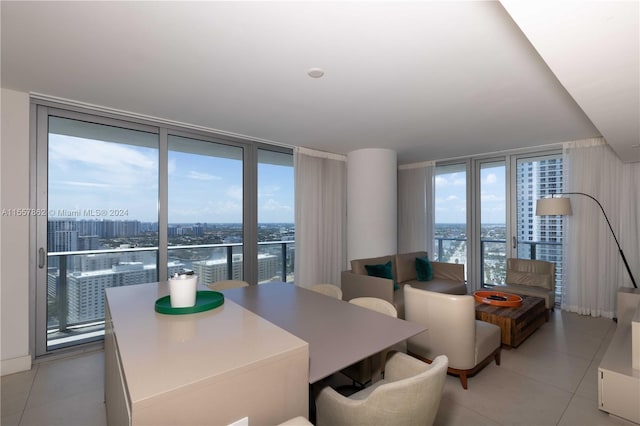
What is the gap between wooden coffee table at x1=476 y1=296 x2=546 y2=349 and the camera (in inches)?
122

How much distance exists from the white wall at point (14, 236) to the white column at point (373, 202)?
418 cm

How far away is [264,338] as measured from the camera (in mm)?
1168

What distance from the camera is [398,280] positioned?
462 cm

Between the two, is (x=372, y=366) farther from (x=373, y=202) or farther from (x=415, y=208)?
(x=415, y=208)

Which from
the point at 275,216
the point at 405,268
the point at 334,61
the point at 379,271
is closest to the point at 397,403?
the point at 334,61

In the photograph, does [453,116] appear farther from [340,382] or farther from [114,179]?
[114,179]

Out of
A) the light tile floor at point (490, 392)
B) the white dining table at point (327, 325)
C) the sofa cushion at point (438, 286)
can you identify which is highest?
the white dining table at point (327, 325)

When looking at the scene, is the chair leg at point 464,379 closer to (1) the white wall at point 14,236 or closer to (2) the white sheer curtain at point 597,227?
(2) the white sheer curtain at point 597,227

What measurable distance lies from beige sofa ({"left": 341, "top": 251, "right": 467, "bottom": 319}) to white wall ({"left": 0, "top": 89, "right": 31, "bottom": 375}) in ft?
11.3

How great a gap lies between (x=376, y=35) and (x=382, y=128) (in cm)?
205

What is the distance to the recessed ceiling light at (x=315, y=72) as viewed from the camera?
7.71 feet

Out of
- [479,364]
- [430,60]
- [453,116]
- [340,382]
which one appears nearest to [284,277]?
[340,382]

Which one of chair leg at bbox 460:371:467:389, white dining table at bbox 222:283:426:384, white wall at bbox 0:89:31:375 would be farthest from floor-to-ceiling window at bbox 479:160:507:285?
white wall at bbox 0:89:31:375

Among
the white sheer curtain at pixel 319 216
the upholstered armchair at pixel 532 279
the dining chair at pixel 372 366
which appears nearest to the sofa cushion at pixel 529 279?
the upholstered armchair at pixel 532 279
